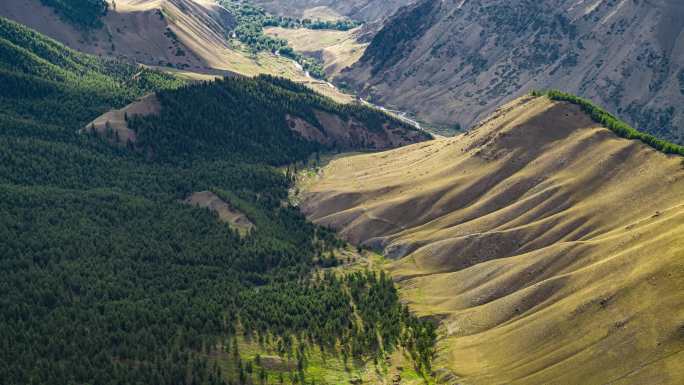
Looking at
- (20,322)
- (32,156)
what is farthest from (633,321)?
(32,156)

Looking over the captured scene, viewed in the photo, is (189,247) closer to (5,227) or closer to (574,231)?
(5,227)

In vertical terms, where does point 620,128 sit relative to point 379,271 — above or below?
above

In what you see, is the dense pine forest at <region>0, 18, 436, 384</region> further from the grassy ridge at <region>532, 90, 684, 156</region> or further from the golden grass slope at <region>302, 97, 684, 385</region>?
the grassy ridge at <region>532, 90, 684, 156</region>

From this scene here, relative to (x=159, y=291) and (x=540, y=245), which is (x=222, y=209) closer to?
(x=159, y=291)

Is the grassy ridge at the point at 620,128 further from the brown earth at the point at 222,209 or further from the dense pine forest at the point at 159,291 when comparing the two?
the brown earth at the point at 222,209

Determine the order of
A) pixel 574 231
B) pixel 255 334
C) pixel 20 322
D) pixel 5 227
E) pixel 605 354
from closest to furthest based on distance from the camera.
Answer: pixel 605 354
pixel 20 322
pixel 255 334
pixel 574 231
pixel 5 227

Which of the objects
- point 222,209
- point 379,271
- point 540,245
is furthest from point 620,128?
point 222,209

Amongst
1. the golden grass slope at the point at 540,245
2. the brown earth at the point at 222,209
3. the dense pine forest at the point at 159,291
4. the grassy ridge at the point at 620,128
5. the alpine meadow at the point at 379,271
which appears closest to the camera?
the golden grass slope at the point at 540,245

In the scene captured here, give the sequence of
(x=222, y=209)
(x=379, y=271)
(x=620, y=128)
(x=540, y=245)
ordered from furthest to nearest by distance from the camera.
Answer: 1. (x=222, y=209)
2. (x=620, y=128)
3. (x=379, y=271)
4. (x=540, y=245)

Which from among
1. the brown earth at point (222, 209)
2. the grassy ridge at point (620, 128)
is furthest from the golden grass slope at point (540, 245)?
the brown earth at point (222, 209)
